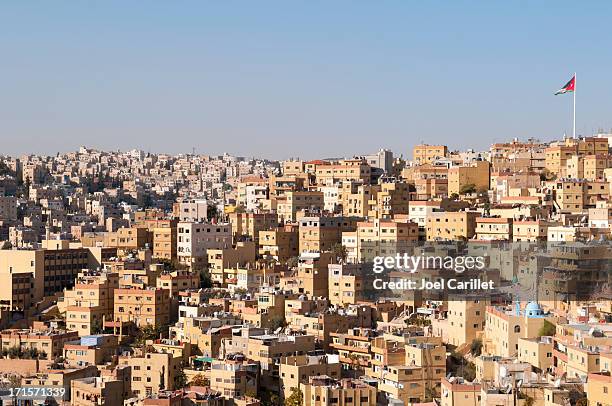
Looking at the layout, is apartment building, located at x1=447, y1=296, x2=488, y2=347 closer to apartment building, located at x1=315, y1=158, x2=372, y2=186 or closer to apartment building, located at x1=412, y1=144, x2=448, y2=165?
apartment building, located at x1=315, y1=158, x2=372, y2=186

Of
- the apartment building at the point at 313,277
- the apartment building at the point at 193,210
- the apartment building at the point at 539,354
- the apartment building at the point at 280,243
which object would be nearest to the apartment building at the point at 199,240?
the apartment building at the point at 280,243

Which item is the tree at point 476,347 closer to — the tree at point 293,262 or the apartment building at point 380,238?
the apartment building at point 380,238

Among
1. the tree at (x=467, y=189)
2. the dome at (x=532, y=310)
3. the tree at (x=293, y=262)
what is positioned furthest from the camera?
the tree at (x=467, y=189)

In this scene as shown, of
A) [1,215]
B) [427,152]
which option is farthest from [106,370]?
[1,215]

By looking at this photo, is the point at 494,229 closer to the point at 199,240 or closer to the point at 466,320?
the point at 199,240

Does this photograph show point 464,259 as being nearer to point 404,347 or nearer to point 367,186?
point 404,347

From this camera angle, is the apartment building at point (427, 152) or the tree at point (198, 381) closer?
the tree at point (198, 381)
